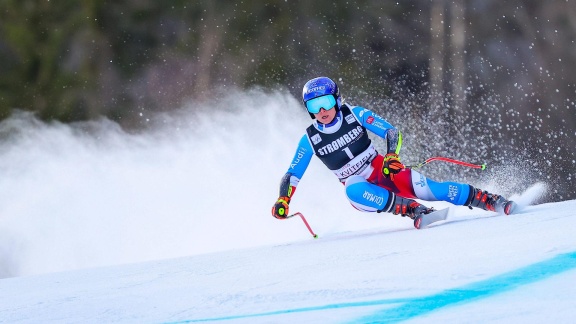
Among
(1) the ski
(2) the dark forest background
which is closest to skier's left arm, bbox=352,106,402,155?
(1) the ski

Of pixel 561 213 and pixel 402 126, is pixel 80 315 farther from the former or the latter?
pixel 402 126

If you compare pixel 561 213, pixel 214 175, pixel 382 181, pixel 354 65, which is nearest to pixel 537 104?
pixel 354 65

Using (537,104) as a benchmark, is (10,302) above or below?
below

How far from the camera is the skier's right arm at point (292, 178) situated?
5.09m

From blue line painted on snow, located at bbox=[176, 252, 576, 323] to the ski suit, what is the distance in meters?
2.56

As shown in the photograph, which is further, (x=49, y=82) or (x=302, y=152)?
(x=49, y=82)

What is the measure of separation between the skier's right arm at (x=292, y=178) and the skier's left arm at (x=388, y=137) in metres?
0.35

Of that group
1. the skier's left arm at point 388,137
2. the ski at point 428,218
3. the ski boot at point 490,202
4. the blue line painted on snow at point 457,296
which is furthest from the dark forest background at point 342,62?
the blue line painted on snow at point 457,296

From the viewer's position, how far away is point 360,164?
5.11 meters

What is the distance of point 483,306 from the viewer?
1933 millimetres

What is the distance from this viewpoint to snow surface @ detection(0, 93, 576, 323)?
212 centimetres

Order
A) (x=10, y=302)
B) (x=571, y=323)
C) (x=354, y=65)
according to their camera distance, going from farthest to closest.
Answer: (x=354, y=65)
(x=10, y=302)
(x=571, y=323)

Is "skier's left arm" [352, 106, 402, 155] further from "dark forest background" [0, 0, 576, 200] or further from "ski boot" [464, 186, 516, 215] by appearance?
"dark forest background" [0, 0, 576, 200]

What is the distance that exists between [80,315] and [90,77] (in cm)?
1833
